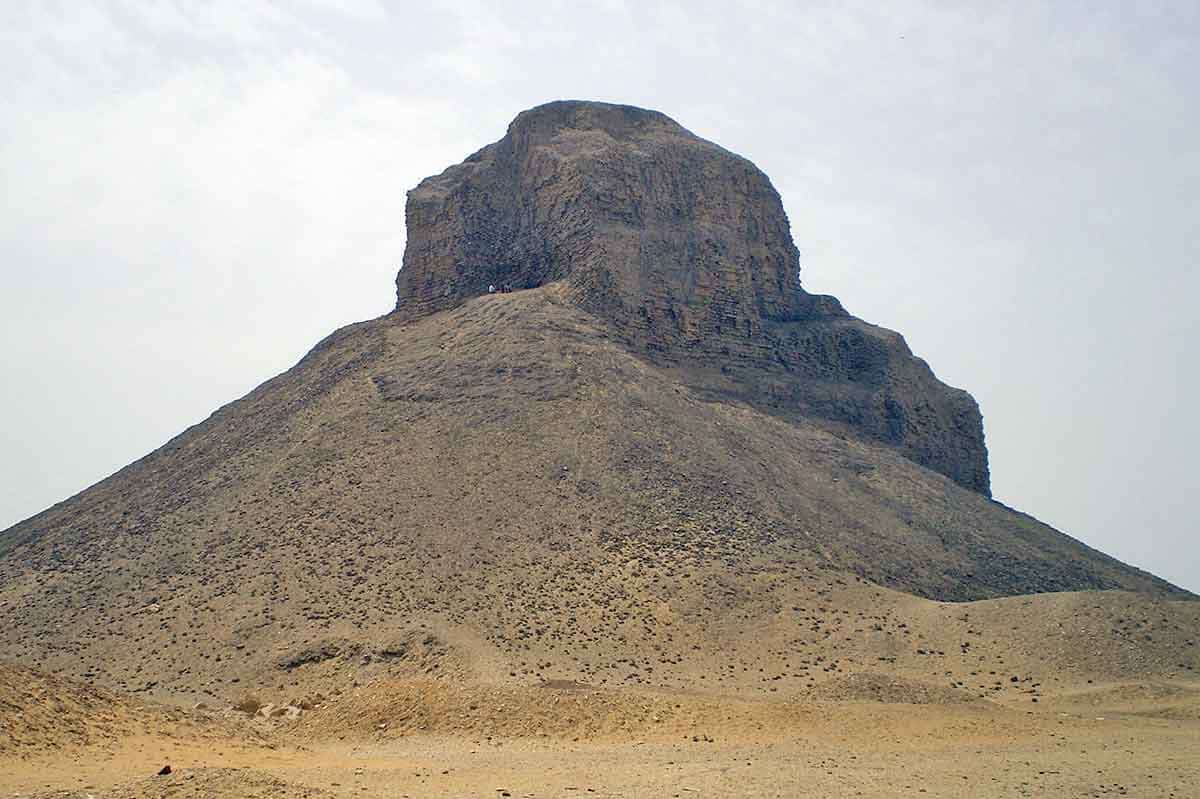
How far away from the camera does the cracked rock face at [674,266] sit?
5072 centimetres

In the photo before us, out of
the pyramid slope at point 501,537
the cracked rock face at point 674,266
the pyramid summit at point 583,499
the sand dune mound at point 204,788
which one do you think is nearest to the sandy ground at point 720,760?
the sand dune mound at point 204,788

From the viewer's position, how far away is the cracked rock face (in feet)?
166

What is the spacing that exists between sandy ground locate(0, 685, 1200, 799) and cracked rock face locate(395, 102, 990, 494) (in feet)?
79.9

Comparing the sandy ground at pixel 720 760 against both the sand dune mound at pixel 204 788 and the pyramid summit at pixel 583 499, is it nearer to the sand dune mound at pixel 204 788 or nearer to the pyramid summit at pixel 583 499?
the sand dune mound at pixel 204 788

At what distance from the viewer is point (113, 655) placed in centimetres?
3244

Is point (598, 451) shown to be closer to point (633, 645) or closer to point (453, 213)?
point (633, 645)

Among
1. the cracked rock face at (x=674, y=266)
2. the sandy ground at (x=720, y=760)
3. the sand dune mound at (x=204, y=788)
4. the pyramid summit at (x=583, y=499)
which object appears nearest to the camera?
the sand dune mound at (x=204, y=788)

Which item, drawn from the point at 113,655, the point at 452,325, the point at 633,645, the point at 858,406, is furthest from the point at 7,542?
the point at 858,406

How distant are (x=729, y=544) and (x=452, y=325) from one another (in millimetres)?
18236

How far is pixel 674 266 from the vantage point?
171ft

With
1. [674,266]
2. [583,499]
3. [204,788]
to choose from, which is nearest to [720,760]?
[204,788]

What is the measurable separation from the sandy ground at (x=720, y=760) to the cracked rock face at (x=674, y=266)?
2436cm

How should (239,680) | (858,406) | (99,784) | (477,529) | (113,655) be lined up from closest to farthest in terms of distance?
1. (99,784)
2. (239,680)
3. (113,655)
4. (477,529)
5. (858,406)

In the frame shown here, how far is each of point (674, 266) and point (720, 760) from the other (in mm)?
33804
